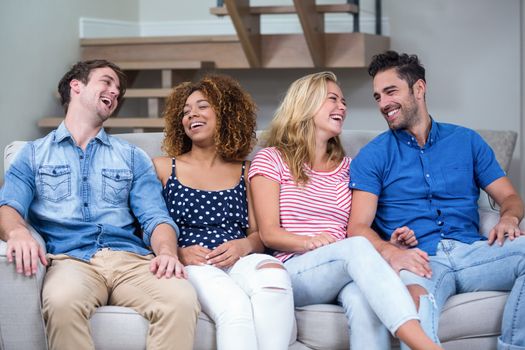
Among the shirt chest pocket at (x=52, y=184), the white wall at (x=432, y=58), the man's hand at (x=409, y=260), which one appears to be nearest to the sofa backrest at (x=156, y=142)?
the shirt chest pocket at (x=52, y=184)

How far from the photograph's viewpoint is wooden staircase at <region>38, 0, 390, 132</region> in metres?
4.74

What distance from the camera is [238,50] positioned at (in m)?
5.03

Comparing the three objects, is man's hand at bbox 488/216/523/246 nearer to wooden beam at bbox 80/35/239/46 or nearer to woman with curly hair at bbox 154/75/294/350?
woman with curly hair at bbox 154/75/294/350

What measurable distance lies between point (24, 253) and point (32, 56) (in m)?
2.68

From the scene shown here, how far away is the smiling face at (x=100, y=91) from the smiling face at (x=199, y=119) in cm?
25

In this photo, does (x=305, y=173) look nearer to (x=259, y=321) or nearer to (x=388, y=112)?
(x=388, y=112)

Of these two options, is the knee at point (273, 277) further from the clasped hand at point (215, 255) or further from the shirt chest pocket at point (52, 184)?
the shirt chest pocket at point (52, 184)

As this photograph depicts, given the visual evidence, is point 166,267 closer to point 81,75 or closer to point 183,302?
point 183,302

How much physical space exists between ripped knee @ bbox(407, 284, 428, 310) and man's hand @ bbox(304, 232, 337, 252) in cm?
30

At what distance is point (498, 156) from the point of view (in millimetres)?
3744

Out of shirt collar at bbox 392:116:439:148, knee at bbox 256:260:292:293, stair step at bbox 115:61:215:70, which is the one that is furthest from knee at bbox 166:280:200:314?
stair step at bbox 115:61:215:70

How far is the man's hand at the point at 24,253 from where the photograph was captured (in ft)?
7.86

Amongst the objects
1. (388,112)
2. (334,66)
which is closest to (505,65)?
(334,66)


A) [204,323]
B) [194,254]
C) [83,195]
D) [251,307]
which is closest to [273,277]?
[251,307]
